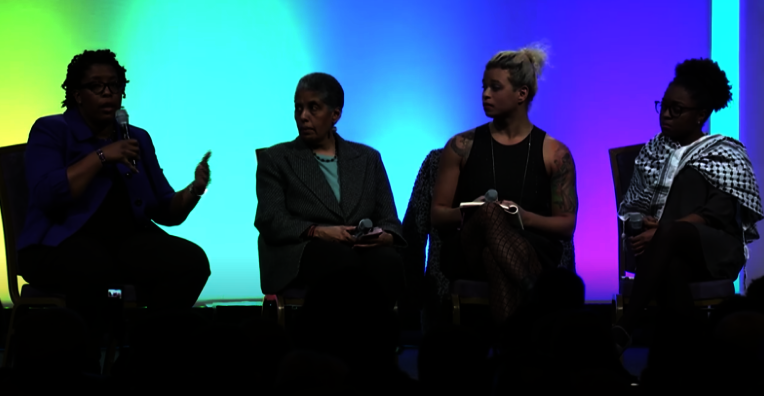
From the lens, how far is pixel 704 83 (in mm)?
3303

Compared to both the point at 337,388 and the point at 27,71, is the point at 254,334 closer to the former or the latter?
the point at 337,388

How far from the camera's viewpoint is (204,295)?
15.1 feet

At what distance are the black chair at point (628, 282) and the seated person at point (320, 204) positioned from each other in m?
0.79

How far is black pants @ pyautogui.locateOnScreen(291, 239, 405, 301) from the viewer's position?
2.96 meters

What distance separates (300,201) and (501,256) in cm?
73

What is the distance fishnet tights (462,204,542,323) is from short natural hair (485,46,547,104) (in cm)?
56

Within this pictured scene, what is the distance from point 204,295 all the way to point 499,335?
2.28 metres

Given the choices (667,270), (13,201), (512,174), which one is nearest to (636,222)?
(667,270)

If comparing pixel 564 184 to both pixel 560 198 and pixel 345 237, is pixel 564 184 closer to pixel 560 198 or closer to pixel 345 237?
pixel 560 198

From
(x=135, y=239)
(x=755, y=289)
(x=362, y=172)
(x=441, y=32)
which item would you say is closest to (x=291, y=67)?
(x=441, y=32)

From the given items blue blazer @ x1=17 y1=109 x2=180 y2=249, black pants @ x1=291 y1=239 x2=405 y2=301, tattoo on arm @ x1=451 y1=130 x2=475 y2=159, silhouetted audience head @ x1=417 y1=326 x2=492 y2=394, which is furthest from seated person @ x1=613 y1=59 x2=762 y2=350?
blue blazer @ x1=17 y1=109 x2=180 y2=249

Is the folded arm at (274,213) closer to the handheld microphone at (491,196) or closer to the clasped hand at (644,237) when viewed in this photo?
the handheld microphone at (491,196)

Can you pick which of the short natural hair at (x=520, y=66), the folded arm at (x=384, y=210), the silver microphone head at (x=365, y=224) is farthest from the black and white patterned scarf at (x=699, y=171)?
the silver microphone head at (x=365, y=224)

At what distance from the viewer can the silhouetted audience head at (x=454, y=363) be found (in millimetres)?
1481
